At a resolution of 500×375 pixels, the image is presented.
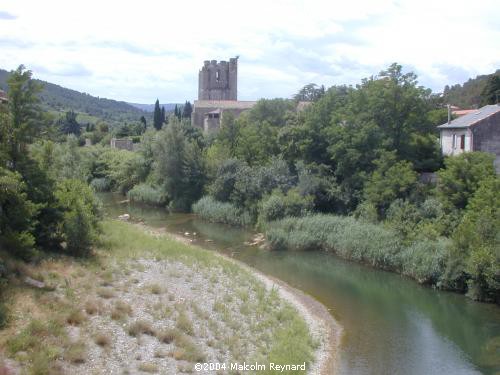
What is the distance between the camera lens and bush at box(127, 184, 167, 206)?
55812 millimetres

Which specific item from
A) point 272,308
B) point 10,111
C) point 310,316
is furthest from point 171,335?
point 10,111

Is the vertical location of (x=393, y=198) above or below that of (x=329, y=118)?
below

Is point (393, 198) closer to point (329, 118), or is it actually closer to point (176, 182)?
point (329, 118)

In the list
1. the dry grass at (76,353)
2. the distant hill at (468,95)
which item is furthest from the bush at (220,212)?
the distant hill at (468,95)

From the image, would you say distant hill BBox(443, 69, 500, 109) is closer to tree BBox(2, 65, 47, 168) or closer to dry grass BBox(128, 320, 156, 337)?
tree BBox(2, 65, 47, 168)

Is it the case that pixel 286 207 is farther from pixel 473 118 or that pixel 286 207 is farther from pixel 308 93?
pixel 308 93

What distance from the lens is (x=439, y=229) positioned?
30.4 meters

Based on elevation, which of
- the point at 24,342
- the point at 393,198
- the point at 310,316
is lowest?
the point at 310,316

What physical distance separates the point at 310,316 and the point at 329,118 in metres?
25.0

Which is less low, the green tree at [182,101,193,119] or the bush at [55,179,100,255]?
the green tree at [182,101,193,119]

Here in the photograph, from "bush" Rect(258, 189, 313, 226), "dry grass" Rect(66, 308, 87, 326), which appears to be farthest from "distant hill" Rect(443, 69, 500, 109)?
"dry grass" Rect(66, 308, 87, 326)

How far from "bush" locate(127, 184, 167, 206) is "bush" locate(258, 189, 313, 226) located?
706 inches

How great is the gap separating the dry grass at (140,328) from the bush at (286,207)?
22.9 metres

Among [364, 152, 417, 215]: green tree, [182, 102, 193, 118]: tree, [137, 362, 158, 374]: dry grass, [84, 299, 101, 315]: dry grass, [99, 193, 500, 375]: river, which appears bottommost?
[99, 193, 500, 375]: river
